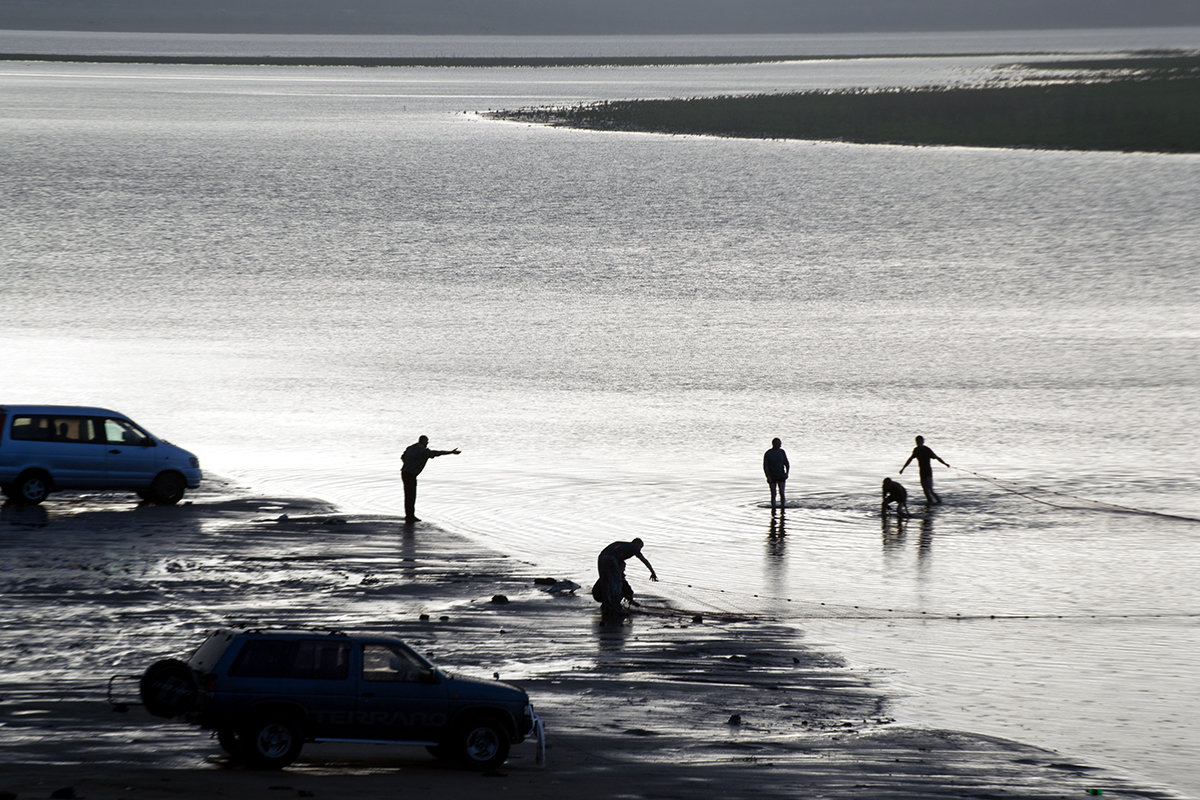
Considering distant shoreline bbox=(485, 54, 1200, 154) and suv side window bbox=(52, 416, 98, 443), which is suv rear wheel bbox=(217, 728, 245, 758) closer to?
suv side window bbox=(52, 416, 98, 443)

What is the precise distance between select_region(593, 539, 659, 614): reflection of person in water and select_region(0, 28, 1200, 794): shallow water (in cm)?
163

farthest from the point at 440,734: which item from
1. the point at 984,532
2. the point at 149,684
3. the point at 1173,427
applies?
the point at 1173,427

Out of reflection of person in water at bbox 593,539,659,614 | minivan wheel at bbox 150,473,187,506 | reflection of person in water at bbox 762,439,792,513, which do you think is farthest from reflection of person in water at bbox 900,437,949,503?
minivan wheel at bbox 150,473,187,506

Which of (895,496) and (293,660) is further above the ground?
(895,496)

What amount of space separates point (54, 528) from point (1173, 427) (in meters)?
26.9

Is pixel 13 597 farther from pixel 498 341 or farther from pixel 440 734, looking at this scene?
pixel 498 341

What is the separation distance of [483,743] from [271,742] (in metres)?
2.02

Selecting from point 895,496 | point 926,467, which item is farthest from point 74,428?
point 926,467

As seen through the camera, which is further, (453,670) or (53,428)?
(53,428)

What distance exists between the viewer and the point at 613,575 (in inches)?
821

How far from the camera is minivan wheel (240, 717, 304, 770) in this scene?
14156 millimetres

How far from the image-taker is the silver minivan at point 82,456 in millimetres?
27844

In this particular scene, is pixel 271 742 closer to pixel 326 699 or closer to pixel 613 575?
pixel 326 699

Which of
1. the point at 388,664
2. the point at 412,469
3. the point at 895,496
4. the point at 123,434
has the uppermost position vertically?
the point at 123,434
